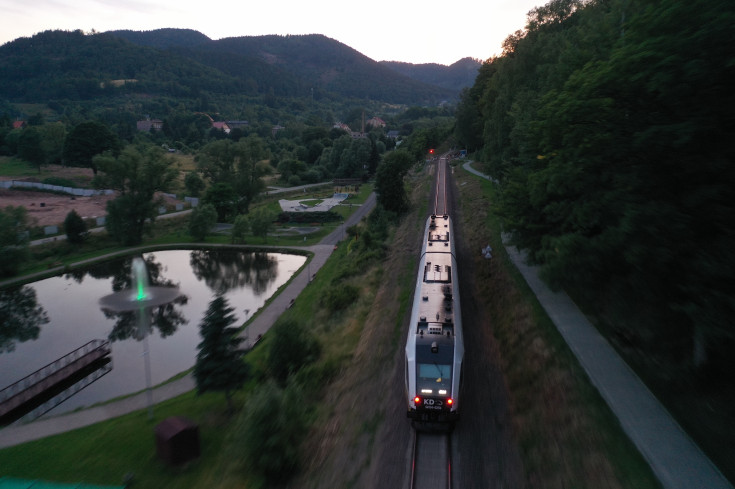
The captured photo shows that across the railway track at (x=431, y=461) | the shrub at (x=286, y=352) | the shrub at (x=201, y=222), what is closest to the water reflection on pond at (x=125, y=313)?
the shrub at (x=201, y=222)

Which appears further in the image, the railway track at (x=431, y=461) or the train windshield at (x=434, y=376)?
the train windshield at (x=434, y=376)

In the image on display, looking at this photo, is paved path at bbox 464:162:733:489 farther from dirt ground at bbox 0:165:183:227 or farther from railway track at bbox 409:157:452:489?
dirt ground at bbox 0:165:183:227

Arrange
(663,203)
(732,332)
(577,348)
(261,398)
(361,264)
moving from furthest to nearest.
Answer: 1. (361,264)
2. (577,348)
3. (261,398)
4. (663,203)
5. (732,332)

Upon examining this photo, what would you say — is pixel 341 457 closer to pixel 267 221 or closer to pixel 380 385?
pixel 380 385

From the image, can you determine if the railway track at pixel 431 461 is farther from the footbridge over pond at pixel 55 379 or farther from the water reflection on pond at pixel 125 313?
the footbridge over pond at pixel 55 379

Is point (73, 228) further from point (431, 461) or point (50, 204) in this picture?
point (431, 461)

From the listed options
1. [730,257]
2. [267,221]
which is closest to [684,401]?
[730,257]
